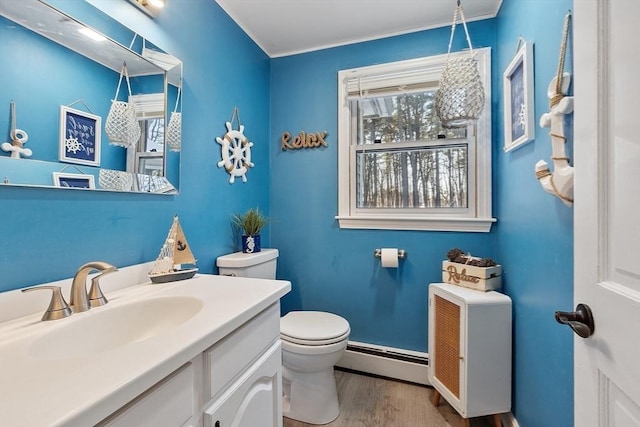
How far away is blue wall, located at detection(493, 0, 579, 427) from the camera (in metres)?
0.91

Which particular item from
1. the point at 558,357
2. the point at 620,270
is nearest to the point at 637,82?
the point at 620,270

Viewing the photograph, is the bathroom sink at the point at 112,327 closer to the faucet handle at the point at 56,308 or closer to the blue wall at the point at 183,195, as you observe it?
the faucet handle at the point at 56,308

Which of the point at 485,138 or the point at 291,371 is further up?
the point at 485,138

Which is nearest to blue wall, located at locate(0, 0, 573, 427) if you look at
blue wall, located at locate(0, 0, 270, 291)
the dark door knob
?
blue wall, located at locate(0, 0, 270, 291)

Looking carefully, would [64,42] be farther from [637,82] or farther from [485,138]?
[485,138]

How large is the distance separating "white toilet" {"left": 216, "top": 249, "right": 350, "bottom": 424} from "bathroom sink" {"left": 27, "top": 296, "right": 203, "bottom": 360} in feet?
1.97

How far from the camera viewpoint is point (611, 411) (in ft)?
1.75

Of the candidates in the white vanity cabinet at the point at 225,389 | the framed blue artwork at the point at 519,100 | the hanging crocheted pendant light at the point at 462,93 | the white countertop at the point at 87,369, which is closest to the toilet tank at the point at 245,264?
the white vanity cabinet at the point at 225,389

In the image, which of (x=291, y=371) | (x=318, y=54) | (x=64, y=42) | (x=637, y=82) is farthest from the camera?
(x=318, y=54)

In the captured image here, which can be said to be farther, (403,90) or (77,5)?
(403,90)

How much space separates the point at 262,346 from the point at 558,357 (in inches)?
39.0

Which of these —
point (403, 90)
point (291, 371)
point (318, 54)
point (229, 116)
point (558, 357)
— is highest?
point (318, 54)

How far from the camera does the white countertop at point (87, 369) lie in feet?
1.29

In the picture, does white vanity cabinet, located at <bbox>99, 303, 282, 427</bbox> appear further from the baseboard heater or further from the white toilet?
the baseboard heater
